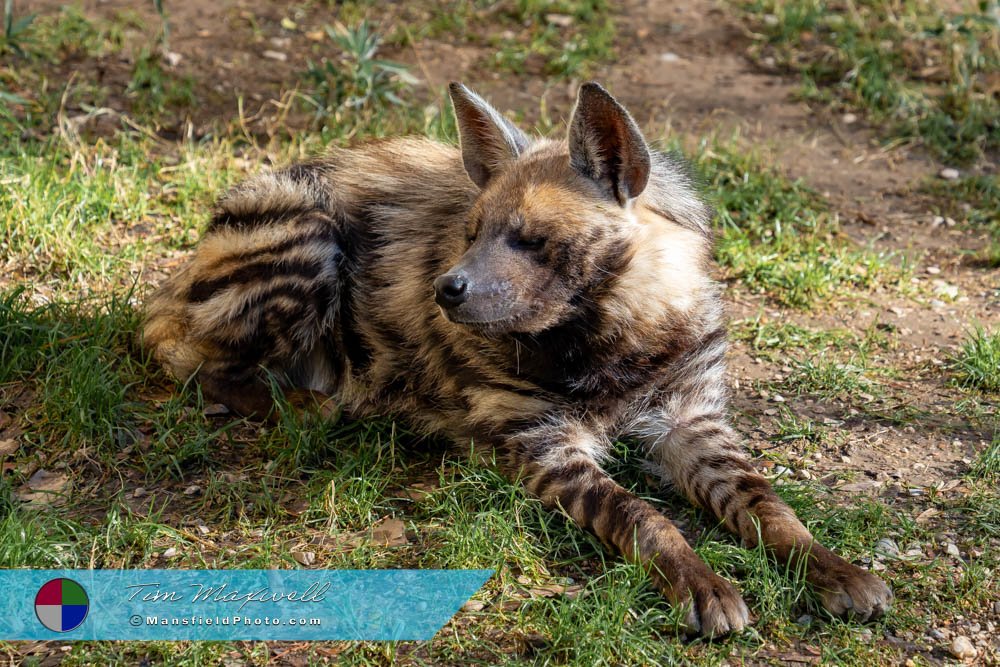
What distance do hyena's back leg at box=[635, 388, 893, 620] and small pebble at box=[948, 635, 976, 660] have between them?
0.63 ft

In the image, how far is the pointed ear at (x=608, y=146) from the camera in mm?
3318

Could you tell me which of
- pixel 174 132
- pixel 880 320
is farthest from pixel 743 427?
pixel 174 132

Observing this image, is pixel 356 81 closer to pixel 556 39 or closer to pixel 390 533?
pixel 556 39

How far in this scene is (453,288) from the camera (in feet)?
10.7

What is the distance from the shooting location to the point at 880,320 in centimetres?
473

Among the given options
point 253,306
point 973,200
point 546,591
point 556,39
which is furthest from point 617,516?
point 556,39

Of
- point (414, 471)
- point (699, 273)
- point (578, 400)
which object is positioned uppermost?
point (699, 273)

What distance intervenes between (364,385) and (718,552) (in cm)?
146

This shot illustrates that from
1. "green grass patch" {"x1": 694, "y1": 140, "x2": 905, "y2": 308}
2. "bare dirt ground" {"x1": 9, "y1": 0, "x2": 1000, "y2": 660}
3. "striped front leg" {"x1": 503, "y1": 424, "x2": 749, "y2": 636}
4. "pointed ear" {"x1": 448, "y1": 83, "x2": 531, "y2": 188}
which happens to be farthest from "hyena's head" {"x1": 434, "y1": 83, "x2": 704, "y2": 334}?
"green grass patch" {"x1": 694, "y1": 140, "x2": 905, "y2": 308}

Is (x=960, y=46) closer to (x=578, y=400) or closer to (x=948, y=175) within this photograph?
(x=948, y=175)

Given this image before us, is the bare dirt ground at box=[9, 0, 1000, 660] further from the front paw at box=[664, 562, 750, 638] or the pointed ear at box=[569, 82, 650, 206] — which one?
the pointed ear at box=[569, 82, 650, 206]

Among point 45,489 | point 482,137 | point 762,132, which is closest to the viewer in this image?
point 45,489

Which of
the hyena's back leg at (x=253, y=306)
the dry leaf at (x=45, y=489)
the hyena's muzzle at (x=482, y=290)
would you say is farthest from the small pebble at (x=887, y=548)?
the dry leaf at (x=45, y=489)

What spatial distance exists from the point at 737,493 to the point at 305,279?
1674 mm
